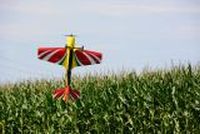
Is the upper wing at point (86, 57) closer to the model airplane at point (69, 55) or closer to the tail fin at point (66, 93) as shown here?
the model airplane at point (69, 55)

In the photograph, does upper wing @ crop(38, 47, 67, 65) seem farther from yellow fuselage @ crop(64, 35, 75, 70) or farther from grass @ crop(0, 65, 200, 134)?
grass @ crop(0, 65, 200, 134)

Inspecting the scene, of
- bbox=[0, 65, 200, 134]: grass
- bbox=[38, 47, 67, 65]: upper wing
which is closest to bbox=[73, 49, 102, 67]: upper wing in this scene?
bbox=[38, 47, 67, 65]: upper wing

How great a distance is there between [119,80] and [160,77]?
5.98 ft

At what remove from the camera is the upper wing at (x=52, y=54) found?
1032 centimetres

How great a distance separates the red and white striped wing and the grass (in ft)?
6.25

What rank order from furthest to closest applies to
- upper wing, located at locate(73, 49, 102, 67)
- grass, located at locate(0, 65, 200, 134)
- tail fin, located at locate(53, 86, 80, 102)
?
grass, located at locate(0, 65, 200, 134) → tail fin, located at locate(53, 86, 80, 102) → upper wing, located at locate(73, 49, 102, 67)

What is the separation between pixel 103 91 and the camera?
518 inches

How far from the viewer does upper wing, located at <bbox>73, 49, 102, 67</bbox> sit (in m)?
10.3

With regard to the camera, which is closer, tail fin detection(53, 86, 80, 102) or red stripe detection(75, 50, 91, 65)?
red stripe detection(75, 50, 91, 65)

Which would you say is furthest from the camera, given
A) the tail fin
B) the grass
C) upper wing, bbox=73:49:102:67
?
→ the grass

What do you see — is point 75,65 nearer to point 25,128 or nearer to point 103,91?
point 103,91

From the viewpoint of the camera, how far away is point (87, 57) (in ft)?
34.0

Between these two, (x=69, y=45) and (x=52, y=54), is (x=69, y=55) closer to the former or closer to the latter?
(x=69, y=45)

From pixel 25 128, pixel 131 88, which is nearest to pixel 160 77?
pixel 131 88
